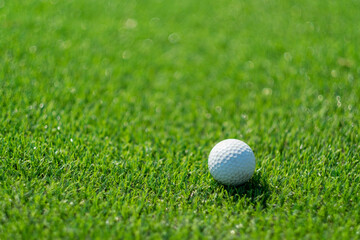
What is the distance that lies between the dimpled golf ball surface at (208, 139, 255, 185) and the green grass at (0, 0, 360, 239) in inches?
5.3

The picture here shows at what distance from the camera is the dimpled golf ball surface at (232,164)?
333 centimetres

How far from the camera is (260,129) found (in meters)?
4.35

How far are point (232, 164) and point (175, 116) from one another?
4.71 feet

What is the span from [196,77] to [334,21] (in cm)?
312

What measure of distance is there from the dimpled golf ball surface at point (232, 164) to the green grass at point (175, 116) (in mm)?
133

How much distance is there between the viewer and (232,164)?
333 centimetres

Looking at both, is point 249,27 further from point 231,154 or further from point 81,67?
point 231,154

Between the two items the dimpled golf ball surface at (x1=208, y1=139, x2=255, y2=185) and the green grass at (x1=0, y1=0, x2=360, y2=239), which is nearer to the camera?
the green grass at (x1=0, y1=0, x2=360, y2=239)

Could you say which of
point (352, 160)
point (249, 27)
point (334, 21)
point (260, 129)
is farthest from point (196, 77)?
point (334, 21)

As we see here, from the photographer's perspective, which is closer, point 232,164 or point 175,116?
point 232,164

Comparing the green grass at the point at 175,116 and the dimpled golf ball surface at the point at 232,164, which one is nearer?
the green grass at the point at 175,116

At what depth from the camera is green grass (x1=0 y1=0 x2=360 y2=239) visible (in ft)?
10.0

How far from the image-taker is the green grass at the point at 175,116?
3062mm

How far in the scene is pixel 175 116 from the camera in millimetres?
4590
